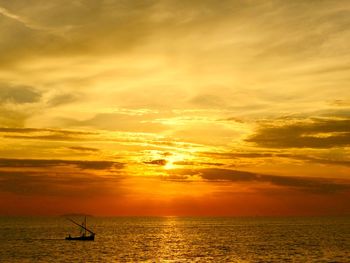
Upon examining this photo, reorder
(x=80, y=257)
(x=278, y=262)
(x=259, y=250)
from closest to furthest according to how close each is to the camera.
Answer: (x=278, y=262)
(x=80, y=257)
(x=259, y=250)

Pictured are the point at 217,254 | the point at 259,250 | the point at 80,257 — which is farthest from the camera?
the point at 259,250

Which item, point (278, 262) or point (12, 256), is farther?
point (12, 256)

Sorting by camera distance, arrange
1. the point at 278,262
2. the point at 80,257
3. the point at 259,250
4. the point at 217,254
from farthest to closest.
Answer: the point at 259,250, the point at 217,254, the point at 80,257, the point at 278,262

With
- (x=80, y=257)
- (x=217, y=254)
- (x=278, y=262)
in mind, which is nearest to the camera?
(x=278, y=262)

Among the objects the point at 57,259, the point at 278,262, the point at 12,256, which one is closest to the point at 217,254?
the point at 278,262

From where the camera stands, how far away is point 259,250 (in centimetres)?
12394

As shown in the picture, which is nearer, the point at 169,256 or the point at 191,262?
the point at 191,262

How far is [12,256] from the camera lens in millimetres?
111812

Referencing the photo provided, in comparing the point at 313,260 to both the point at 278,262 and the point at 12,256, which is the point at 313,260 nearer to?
the point at 278,262

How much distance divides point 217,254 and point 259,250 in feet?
51.0

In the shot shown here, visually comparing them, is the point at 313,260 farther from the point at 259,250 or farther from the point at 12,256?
the point at 12,256

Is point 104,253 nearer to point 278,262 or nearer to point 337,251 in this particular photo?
point 278,262

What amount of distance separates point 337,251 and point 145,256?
1893 inches

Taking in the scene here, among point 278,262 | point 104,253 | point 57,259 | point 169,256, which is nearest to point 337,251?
point 278,262
